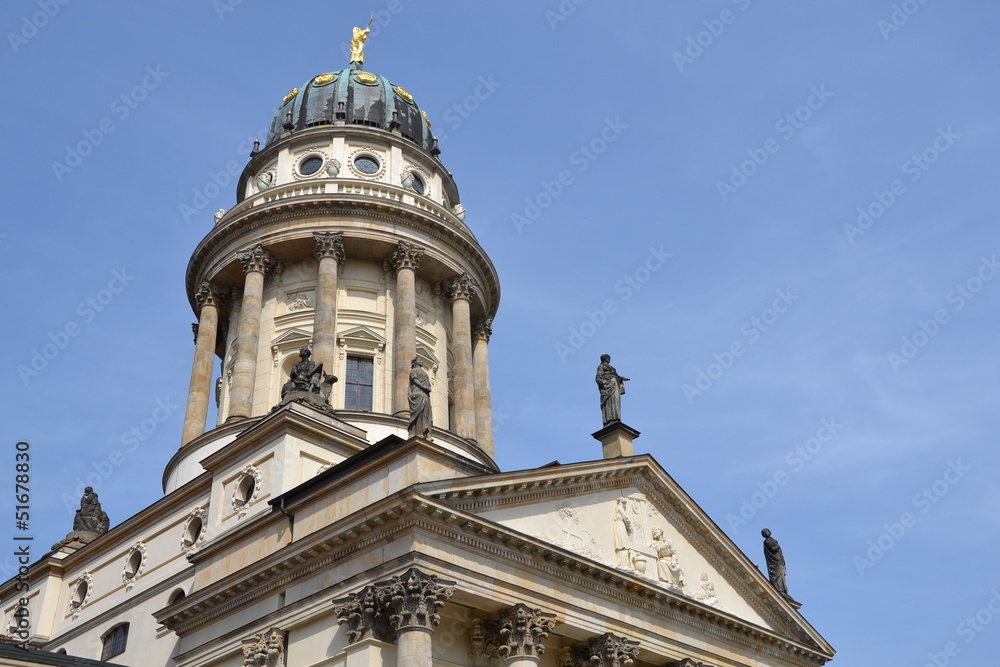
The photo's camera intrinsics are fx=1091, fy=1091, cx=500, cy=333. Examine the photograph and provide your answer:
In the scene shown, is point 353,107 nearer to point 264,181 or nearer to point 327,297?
point 264,181

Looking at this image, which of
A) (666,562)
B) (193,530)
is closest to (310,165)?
(193,530)

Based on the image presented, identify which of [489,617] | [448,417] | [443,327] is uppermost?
[443,327]

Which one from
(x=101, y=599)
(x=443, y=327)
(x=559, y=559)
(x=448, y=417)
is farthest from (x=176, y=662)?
(x=443, y=327)

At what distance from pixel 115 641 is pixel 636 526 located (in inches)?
654

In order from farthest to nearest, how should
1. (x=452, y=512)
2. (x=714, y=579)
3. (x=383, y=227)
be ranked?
(x=383, y=227), (x=714, y=579), (x=452, y=512)

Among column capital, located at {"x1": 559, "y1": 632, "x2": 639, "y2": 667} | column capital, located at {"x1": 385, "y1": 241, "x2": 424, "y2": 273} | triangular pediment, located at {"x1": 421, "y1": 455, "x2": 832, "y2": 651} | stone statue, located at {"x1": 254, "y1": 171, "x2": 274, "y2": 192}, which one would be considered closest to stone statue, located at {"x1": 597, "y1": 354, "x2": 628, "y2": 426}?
triangular pediment, located at {"x1": 421, "y1": 455, "x2": 832, "y2": 651}

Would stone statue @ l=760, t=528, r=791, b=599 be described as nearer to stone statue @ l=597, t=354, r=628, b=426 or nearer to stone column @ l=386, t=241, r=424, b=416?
stone statue @ l=597, t=354, r=628, b=426

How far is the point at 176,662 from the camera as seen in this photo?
2880 cm

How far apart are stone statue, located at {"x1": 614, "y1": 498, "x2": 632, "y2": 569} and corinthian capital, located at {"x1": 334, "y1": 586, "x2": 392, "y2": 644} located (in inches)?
301

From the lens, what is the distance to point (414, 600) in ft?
75.8

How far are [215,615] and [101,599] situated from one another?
31.0ft

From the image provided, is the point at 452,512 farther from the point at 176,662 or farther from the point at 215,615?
the point at 176,662

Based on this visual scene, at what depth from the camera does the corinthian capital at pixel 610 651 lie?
26828mm

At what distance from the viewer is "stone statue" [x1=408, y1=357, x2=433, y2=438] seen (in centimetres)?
2588
